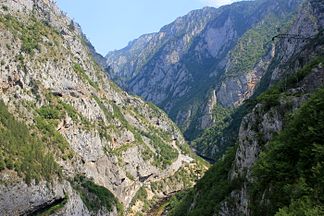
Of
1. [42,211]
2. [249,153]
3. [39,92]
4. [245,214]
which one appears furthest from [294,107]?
[39,92]

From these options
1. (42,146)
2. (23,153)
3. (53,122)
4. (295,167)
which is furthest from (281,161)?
(53,122)

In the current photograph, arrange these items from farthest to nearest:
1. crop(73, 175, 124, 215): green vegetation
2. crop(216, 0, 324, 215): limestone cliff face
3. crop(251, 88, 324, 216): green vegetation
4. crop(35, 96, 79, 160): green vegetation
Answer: crop(35, 96, 79, 160): green vegetation
crop(73, 175, 124, 215): green vegetation
crop(216, 0, 324, 215): limestone cliff face
crop(251, 88, 324, 216): green vegetation

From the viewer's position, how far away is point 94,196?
552 ft

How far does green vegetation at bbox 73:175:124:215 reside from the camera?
Result: 6363 inches

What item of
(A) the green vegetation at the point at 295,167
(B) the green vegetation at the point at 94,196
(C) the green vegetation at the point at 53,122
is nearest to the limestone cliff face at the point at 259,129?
(A) the green vegetation at the point at 295,167

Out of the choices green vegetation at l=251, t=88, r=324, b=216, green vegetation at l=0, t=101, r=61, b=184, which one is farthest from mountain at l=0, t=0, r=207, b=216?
green vegetation at l=251, t=88, r=324, b=216

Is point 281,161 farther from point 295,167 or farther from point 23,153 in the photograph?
point 23,153

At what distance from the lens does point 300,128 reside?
52.6 m

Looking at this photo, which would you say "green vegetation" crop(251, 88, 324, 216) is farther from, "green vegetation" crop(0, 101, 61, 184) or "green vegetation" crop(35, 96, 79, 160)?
"green vegetation" crop(35, 96, 79, 160)

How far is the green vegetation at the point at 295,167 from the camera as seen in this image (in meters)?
42.3

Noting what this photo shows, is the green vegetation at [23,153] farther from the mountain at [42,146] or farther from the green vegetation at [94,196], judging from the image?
the green vegetation at [94,196]

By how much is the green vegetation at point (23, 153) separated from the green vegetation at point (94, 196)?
17658 millimetres

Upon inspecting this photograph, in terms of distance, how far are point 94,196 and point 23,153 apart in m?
40.2

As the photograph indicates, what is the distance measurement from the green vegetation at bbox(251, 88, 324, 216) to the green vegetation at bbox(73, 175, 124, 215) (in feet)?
366
